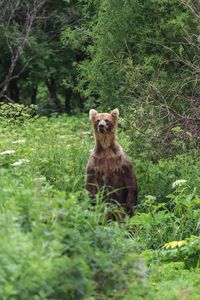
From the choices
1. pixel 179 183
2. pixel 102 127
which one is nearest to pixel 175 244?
pixel 179 183

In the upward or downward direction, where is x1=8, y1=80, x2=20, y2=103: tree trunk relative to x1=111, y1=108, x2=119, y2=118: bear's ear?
downward

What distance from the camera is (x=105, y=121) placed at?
1149 cm

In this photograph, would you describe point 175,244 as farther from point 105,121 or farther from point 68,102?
point 68,102

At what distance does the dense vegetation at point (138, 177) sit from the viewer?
18.3 feet

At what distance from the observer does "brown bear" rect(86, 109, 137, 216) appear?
37.3ft

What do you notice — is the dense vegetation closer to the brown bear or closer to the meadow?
the meadow

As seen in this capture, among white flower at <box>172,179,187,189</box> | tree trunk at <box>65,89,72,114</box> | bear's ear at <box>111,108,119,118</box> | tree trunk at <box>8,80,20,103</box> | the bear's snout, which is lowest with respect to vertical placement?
tree trunk at <box>65,89,72,114</box>

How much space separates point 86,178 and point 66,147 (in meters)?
2.08

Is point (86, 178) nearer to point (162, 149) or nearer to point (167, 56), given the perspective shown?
point (162, 149)

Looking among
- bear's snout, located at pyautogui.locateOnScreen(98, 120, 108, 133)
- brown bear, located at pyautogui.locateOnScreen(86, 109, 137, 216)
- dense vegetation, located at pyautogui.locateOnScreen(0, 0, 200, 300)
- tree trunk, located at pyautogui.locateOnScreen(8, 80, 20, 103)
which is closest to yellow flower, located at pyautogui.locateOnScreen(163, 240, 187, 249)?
dense vegetation, located at pyautogui.locateOnScreen(0, 0, 200, 300)

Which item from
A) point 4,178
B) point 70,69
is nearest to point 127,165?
point 4,178

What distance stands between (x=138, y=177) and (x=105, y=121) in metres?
1.39

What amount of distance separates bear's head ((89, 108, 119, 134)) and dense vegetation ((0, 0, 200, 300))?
→ 2.47ft

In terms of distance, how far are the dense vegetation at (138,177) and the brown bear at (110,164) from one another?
308mm
